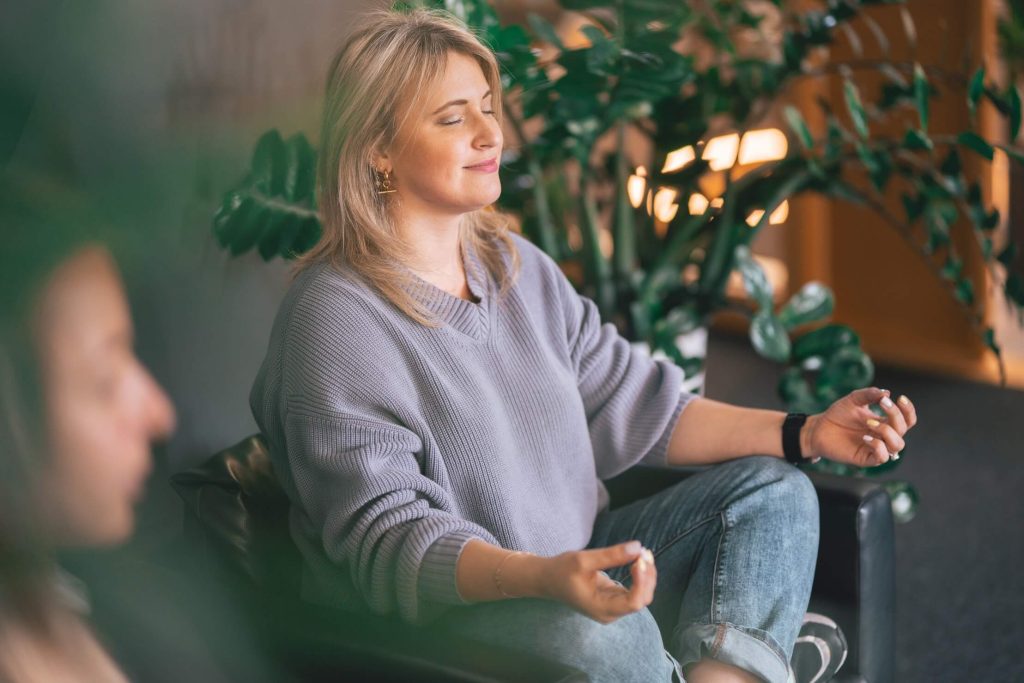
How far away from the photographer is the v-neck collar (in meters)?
1.12

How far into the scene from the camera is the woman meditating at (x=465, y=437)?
3.18 ft

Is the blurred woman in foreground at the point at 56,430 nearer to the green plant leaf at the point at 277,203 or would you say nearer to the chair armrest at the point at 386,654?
the chair armrest at the point at 386,654

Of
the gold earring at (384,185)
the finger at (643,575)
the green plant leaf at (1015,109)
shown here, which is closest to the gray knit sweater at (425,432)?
the gold earring at (384,185)

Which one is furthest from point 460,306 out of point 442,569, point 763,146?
point 763,146

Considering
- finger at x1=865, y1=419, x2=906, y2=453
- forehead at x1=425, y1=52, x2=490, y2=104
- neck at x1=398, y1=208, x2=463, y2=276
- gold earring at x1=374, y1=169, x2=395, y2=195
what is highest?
forehead at x1=425, y1=52, x2=490, y2=104

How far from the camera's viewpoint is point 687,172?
1937mm

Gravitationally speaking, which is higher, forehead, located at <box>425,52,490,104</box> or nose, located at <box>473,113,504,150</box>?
forehead, located at <box>425,52,490,104</box>

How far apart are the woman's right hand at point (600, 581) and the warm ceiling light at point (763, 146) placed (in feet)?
10.2

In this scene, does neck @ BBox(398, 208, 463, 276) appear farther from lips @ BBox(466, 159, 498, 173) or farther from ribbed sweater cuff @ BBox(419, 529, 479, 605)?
ribbed sweater cuff @ BBox(419, 529, 479, 605)

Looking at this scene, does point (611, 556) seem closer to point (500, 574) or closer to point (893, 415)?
point (500, 574)

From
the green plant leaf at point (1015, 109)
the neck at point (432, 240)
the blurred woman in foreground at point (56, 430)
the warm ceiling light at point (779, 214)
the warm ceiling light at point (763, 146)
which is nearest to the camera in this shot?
the blurred woman in foreground at point (56, 430)

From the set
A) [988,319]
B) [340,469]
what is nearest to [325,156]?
[340,469]

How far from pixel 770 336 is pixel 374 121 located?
952mm

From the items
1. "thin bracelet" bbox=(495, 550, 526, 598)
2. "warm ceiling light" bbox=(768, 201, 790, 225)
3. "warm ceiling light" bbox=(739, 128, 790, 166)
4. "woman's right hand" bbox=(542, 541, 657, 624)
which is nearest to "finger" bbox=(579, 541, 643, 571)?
"woman's right hand" bbox=(542, 541, 657, 624)
